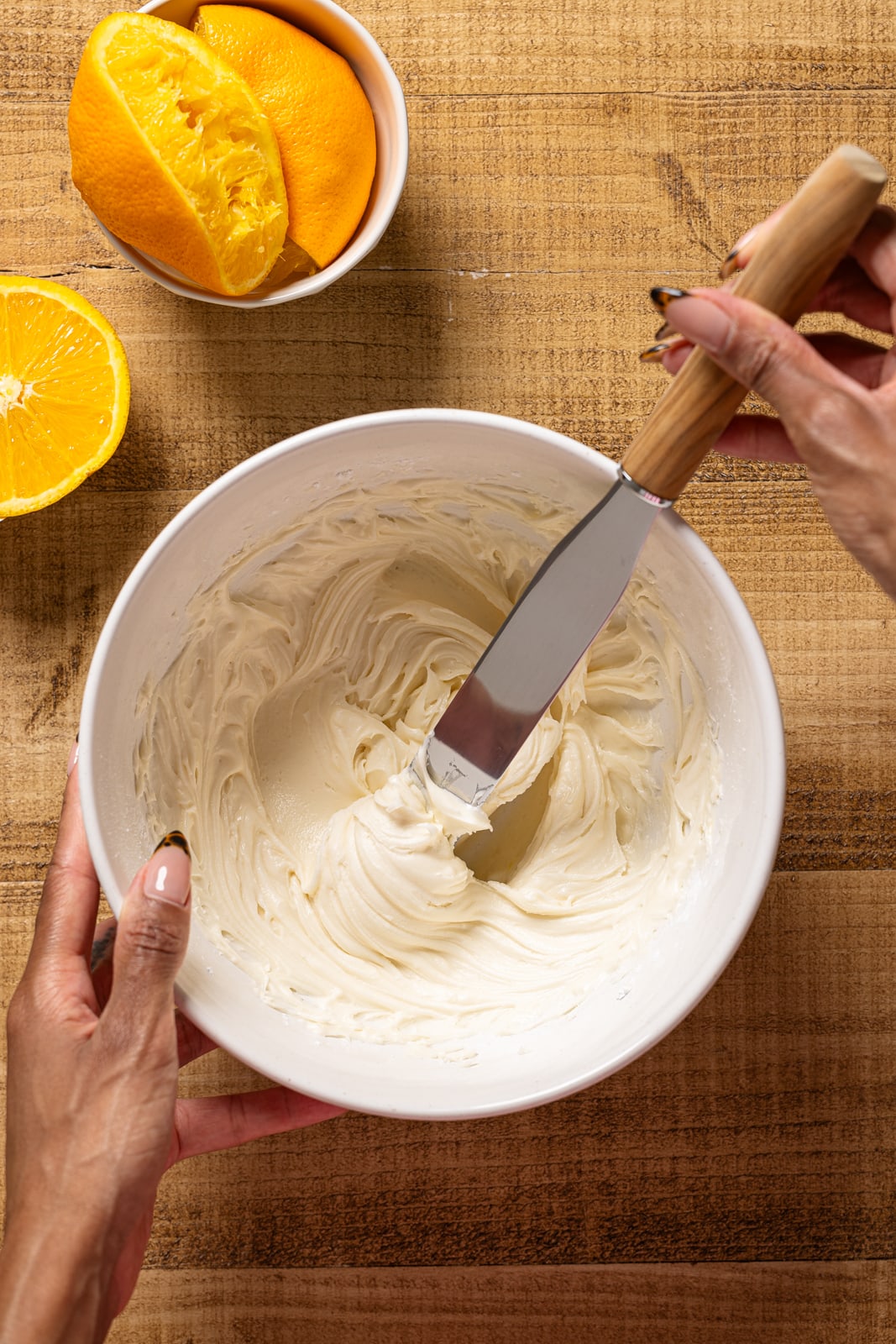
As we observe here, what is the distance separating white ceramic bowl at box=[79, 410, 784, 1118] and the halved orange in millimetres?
243

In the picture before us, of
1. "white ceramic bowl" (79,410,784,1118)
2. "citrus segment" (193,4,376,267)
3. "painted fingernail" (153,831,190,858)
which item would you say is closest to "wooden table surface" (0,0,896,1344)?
"citrus segment" (193,4,376,267)

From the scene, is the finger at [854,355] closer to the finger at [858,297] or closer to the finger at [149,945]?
the finger at [858,297]

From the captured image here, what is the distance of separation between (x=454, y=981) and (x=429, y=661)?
366 mm

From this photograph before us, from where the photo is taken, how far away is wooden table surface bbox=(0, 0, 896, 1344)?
1204mm

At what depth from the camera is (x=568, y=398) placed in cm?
120

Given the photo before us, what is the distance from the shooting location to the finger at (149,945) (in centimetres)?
88

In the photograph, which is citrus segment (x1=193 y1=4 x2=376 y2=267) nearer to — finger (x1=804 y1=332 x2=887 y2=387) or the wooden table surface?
the wooden table surface

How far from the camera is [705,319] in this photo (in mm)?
784

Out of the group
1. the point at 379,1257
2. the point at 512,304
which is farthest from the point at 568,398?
the point at 379,1257

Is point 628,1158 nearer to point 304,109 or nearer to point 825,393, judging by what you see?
point 825,393

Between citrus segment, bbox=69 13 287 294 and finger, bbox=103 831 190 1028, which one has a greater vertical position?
citrus segment, bbox=69 13 287 294

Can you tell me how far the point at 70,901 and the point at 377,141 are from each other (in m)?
0.86

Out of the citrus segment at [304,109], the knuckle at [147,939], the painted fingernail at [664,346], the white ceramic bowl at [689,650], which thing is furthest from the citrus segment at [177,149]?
the knuckle at [147,939]

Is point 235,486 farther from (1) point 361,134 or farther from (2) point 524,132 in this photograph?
(2) point 524,132
